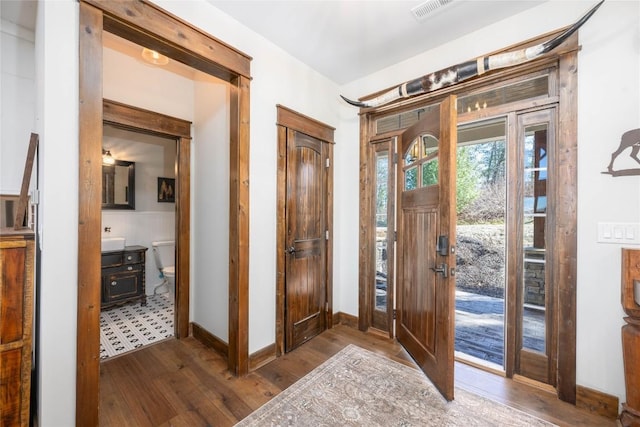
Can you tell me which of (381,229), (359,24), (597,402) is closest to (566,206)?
(597,402)

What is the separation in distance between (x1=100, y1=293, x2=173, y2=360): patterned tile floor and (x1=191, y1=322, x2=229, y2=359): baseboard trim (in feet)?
1.00

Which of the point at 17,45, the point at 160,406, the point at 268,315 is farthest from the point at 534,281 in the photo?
the point at 17,45

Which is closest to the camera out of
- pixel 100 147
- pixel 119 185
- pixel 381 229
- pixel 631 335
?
pixel 100 147

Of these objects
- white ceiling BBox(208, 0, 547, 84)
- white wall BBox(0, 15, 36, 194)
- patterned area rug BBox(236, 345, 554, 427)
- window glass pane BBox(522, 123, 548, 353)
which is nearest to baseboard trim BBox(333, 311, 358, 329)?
patterned area rug BBox(236, 345, 554, 427)

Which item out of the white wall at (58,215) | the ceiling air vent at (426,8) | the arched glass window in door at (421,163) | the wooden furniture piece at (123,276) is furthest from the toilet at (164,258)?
the ceiling air vent at (426,8)

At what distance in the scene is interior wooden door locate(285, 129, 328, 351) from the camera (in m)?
2.58

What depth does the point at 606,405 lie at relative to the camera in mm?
1729

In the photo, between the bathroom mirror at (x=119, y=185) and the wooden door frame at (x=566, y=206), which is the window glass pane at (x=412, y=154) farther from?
the bathroom mirror at (x=119, y=185)

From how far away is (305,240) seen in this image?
2764 mm

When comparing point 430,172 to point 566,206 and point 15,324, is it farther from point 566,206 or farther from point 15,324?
point 15,324

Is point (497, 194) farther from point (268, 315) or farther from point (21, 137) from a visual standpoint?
point (21, 137)

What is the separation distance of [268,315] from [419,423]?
1.39 metres

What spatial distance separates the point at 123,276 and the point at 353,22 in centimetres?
405

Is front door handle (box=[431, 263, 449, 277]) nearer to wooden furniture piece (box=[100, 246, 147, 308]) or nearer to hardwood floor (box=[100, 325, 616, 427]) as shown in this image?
hardwood floor (box=[100, 325, 616, 427])
